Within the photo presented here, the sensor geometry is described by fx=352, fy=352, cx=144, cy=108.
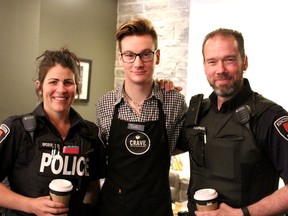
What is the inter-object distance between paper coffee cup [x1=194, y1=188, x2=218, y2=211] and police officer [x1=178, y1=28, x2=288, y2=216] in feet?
0.09

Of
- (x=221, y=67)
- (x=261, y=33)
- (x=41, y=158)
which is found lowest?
(x=41, y=158)

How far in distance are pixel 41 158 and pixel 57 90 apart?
0.32 metres

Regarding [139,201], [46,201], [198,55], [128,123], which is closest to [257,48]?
[198,55]

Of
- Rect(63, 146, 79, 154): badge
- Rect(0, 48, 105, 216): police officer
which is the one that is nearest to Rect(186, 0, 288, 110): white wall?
Rect(0, 48, 105, 216): police officer

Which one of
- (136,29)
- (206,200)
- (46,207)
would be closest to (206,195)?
(206,200)

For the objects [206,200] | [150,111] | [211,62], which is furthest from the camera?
[150,111]

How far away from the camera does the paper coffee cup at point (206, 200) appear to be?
1388mm

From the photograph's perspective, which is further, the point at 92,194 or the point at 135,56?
the point at 92,194

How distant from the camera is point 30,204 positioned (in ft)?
4.87

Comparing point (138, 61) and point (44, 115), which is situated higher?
point (138, 61)

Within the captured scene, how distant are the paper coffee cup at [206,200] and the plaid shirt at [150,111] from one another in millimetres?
500

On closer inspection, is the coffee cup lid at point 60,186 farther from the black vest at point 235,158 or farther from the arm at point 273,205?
the arm at point 273,205

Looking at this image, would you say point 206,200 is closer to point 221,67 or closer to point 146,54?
point 221,67

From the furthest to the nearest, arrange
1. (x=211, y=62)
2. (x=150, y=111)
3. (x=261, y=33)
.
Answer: (x=261, y=33)
(x=150, y=111)
(x=211, y=62)
